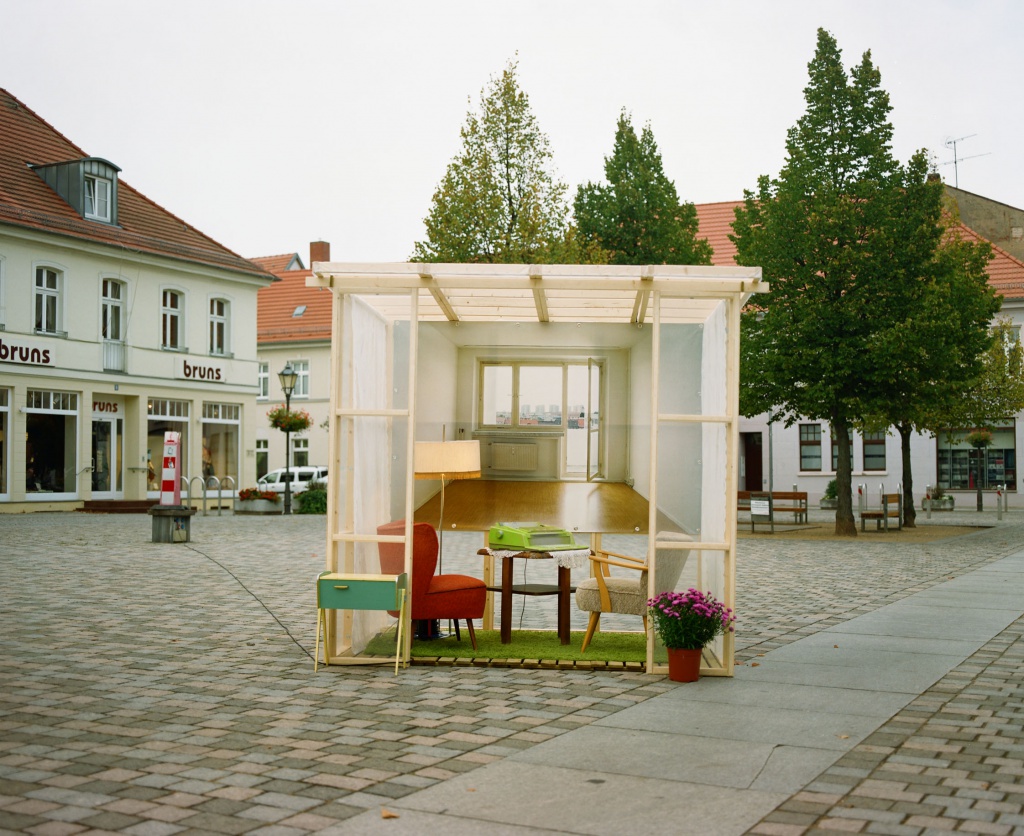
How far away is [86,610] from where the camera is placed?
11695mm

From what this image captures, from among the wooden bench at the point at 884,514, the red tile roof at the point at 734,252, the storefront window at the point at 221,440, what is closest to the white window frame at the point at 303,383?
the storefront window at the point at 221,440

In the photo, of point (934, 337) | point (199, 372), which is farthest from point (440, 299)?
point (199, 372)

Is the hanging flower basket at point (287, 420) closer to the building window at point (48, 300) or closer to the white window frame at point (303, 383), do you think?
the building window at point (48, 300)

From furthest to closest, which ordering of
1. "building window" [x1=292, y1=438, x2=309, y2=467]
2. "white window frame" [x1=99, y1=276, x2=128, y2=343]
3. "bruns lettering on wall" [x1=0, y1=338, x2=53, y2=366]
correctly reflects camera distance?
"building window" [x1=292, y1=438, x2=309, y2=467] < "white window frame" [x1=99, y1=276, x2=128, y2=343] < "bruns lettering on wall" [x1=0, y1=338, x2=53, y2=366]

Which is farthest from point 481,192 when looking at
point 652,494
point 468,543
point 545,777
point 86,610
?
point 545,777

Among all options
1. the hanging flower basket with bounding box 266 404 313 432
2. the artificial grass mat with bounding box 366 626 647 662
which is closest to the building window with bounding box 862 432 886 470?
the hanging flower basket with bounding box 266 404 313 432

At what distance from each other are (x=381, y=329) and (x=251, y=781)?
506 cm

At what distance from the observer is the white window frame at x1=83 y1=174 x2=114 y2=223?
33.3 metres

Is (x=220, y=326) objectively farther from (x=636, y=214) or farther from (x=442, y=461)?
(x=442, y=461)

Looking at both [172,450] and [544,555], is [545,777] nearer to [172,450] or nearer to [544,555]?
[544,555]

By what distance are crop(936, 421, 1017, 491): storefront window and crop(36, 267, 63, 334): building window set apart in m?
32.6

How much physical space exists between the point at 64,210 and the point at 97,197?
4.57 ft

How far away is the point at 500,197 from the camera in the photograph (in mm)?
26297

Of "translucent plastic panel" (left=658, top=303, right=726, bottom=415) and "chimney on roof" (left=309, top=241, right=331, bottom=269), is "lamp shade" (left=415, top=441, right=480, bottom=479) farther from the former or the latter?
"chimney on roof" (left=309, top=241, right=331, bottom=269)
